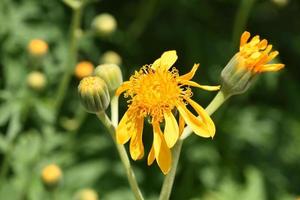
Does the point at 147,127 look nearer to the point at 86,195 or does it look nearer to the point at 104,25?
the point at 104,25

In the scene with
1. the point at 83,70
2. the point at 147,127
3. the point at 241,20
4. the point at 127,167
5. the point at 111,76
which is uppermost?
the point at 111,76

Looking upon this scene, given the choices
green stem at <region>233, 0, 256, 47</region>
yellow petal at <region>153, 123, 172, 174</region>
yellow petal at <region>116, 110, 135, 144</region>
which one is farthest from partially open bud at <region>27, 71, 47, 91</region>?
yellow petal at <region>153, 123, 172, 174</region>

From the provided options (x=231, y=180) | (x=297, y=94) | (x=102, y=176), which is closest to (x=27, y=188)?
(x=102, y=176)

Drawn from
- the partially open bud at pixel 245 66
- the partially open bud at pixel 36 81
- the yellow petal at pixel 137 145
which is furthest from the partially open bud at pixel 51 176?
the partially open bud at pixel 245 66

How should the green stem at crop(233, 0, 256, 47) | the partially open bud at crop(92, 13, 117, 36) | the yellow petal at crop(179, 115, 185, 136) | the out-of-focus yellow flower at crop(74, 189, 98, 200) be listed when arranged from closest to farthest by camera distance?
the yellow petal at crop(179, 115, 185, 136), the out-of-focus yellow flower at crop(74, 189, 98, 200), the partially open bud at crop(92, 13, 117, 36), the green stem at crop(233, 0, 256, 47)

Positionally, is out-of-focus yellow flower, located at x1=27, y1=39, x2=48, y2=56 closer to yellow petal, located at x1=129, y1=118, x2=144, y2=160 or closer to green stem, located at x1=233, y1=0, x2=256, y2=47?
green stem, located at x1=233, y1=0, x2=256, y2=47

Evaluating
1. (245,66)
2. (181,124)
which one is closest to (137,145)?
(181,124)

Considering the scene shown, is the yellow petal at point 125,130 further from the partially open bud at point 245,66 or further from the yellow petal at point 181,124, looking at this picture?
the partially open bud at point 245,66

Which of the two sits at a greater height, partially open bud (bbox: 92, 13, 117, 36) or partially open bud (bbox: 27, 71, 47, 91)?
partially open bud (bbox: 92, 13, 117, 36)
